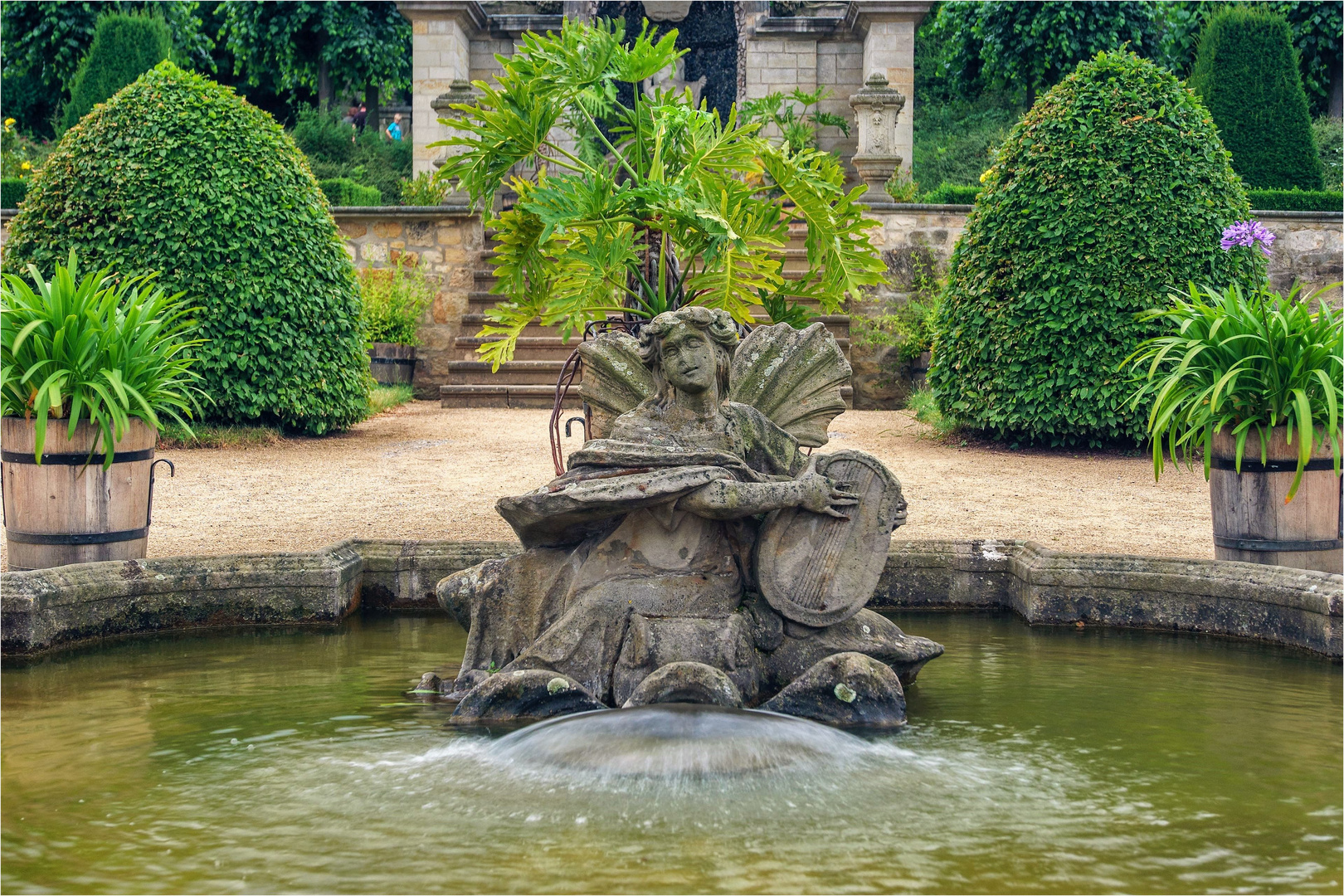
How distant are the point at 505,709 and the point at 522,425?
777 centimetres

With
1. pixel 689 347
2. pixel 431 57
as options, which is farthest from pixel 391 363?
pixel 689 347

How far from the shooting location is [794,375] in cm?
424

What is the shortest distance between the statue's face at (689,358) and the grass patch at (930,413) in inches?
268

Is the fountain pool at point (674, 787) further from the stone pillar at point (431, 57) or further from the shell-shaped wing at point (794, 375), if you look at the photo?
the stone pillar at point (431, 57)

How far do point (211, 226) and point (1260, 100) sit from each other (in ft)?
44.0

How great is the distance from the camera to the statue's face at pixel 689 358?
3.86 meters

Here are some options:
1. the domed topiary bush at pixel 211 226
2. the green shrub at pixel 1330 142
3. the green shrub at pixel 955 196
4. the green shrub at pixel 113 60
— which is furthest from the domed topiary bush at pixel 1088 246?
the green shrub at pixel 113 60

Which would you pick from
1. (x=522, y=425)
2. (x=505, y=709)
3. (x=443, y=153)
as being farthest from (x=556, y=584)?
(x=443, y=153)

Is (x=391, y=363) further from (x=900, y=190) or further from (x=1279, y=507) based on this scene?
(x=1279, y=507)

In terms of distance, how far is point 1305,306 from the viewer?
489cm

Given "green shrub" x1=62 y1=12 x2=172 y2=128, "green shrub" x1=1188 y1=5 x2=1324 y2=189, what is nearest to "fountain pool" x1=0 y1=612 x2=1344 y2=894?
"green shrub" x1=1188 y1=5 x2=1324 y2=189

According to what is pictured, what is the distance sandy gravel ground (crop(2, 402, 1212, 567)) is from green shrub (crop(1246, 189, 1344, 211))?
6493mm

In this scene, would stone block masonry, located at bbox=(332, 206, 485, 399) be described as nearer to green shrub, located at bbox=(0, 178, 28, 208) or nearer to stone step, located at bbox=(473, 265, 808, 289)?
stone step, located at bbox=(473, 265, 808, 289)

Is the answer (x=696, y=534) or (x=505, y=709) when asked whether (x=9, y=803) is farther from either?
(x=696, y=534)
